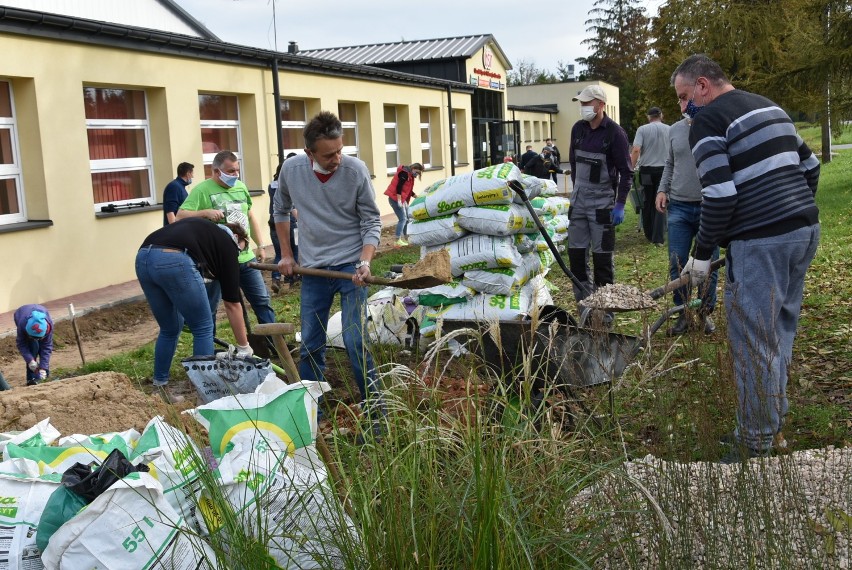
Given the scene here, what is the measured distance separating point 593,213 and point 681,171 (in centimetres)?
78

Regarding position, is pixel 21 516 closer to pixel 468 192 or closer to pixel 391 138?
pixel 468 192

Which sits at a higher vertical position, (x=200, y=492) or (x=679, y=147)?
(x=679, y=147)

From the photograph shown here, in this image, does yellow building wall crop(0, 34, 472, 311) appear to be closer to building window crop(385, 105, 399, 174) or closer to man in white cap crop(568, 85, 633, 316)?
man in white cap crop(568, 85, 633, 316)

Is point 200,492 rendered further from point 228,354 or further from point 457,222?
point 457,222

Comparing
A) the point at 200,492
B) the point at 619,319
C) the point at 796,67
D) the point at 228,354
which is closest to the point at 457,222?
the point at 619,319

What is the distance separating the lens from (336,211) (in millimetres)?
5293

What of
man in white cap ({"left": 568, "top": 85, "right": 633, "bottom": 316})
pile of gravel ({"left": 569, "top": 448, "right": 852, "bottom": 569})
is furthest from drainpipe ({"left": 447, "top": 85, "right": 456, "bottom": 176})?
pile of gravel ({"left": 569, "top": 448, "right": 852, "bottom": 569})

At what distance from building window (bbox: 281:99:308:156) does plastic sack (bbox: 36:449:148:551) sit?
16.6 meters

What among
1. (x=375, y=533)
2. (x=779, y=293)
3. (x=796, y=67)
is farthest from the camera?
(x=796, y=67)

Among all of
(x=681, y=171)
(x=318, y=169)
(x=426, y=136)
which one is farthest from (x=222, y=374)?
(x=426, y=136)

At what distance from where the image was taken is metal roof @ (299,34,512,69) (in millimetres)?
33250

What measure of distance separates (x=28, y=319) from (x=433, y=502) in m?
5.60

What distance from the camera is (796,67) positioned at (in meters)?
18.6

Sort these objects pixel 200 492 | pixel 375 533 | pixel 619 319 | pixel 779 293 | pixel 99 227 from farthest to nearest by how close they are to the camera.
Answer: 1. pixel 99 227
2. pixel 619 319
3. pixel 779 293
4. pixel 200 492
5. pixel 375 533
